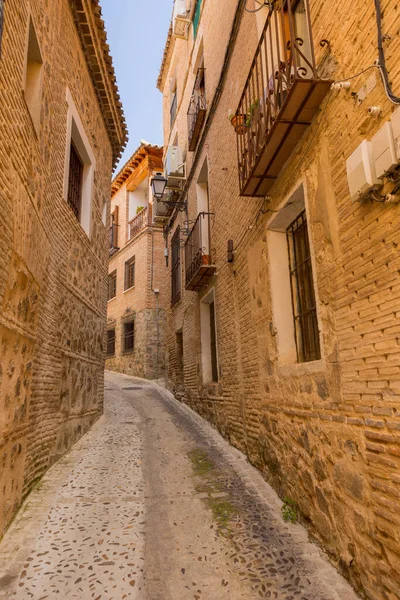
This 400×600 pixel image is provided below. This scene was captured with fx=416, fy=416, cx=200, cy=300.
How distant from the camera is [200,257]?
784cm

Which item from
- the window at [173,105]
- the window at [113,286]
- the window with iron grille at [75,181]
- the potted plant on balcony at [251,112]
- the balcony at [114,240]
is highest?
the window at [173,105]

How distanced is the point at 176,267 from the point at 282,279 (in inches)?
282

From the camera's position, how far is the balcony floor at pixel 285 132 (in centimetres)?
322

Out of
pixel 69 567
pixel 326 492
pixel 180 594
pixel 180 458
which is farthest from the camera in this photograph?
pixel 180 458

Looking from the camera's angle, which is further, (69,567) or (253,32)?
(253,32)

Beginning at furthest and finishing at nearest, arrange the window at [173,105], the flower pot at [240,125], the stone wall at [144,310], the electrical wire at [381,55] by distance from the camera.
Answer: the stone wall at [144,310], the window at [173,105], the flower pot at [240,125], the electrical wire at [381,55]

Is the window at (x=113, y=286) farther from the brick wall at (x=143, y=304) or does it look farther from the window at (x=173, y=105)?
the window at (x=173, y=105)

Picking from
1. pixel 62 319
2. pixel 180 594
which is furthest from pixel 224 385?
pixel 180 594

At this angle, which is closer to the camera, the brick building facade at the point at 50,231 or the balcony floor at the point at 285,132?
the balcony floor at the point at 285,132

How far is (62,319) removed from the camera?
5703 millimetres

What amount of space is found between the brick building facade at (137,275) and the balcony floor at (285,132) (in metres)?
11.4

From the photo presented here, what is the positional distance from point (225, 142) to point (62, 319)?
3979mm

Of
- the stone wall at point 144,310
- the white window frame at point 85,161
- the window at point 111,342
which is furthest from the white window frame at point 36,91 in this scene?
the window at point 111,342

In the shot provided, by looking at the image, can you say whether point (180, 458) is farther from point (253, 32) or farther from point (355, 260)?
point (253, 32)
